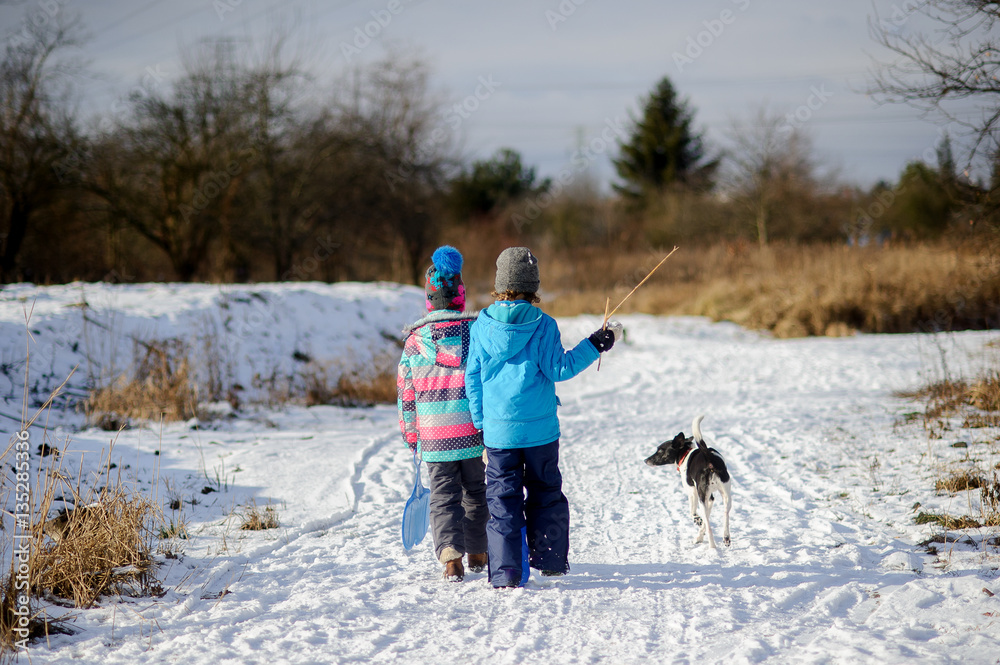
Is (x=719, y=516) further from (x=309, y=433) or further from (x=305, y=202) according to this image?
(x=305, y=202)

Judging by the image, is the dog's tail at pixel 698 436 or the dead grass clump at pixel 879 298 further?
the dead grass clump at pixel 879 298

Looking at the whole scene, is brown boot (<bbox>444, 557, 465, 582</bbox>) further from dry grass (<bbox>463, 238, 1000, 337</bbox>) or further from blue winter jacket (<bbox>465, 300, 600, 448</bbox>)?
dry grass (<bbox>463, 238, 1000, 337</bbox>)

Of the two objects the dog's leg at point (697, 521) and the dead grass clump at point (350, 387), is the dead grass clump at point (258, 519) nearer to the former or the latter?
the dog's leg at point (697, 521)

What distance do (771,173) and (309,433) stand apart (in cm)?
2572

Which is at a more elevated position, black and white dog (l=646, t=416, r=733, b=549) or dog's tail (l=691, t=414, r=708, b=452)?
dog's tail (l=691, t=414, r=708, b=452)

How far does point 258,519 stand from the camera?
4.68 metres

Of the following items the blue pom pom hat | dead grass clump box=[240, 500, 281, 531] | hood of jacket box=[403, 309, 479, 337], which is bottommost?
dead grass clump box=[240, 500, 281, 531]

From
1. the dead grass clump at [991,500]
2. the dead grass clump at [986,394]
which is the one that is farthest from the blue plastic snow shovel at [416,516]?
the dead grass clump at [986,394]

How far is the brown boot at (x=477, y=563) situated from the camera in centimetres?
397

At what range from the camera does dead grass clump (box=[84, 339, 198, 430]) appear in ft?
24.0

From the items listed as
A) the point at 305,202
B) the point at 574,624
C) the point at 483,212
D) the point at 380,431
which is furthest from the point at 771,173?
the point at 574,624

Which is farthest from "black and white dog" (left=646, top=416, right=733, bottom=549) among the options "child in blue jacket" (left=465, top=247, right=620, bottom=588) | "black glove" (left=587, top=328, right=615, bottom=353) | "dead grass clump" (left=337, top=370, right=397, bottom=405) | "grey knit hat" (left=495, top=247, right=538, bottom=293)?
"dead grass clump" (left=337, top=370, right=397, bottom=405)

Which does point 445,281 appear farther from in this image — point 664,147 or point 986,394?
point 664,147

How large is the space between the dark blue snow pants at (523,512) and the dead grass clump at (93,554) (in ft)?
5.92
